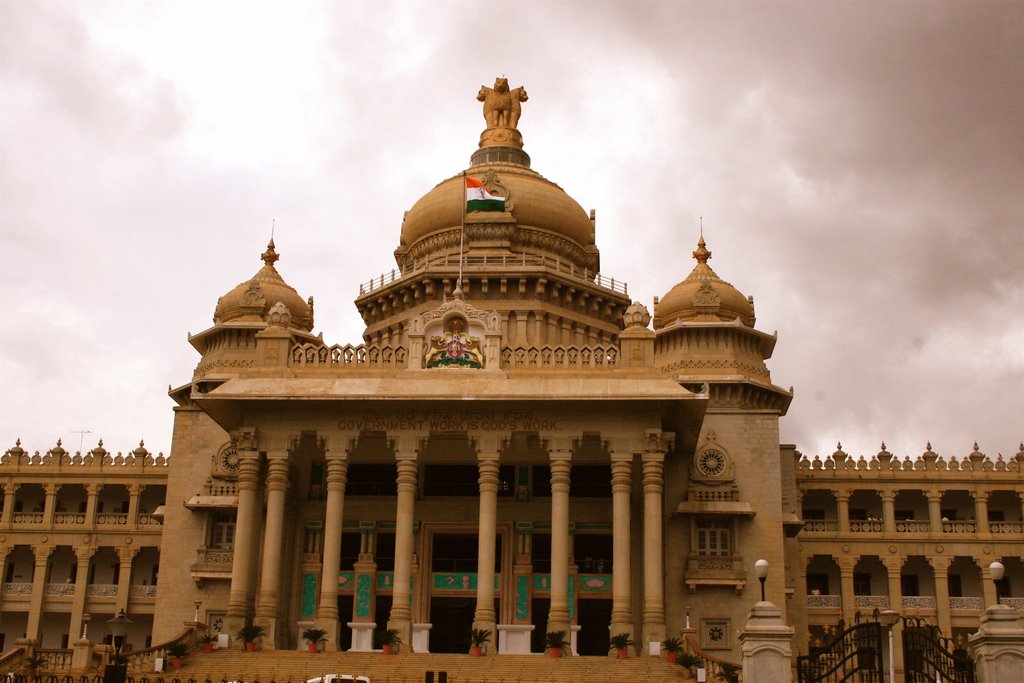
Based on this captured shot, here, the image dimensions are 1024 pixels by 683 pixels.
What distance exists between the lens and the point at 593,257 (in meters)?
61.0

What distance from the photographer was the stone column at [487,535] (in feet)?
135

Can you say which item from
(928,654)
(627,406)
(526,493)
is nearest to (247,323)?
(526,493)

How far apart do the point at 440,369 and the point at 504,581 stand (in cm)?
836

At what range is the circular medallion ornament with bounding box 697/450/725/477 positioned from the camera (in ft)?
169

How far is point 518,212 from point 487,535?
20.8 m

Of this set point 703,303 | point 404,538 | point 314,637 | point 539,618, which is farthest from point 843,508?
point 314,637

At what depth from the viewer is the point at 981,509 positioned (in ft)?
198

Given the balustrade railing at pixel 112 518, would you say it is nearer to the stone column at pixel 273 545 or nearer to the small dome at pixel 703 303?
the stone column at pixel 273 545

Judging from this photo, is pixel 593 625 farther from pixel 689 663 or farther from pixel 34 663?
pixel 34 663

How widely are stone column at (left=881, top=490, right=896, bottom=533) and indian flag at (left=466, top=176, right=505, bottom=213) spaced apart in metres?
24.0

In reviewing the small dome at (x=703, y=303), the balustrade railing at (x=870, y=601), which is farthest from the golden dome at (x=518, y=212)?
the balustrade railing at (x=870, y=601)

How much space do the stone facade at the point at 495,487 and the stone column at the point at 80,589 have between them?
0.49ft

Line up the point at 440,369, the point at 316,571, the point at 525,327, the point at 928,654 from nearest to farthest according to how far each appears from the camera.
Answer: the point at 928,654, the point at 440,369, the point at 316,571, the point at 525,327

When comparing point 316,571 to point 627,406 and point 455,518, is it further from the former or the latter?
point 627,406
